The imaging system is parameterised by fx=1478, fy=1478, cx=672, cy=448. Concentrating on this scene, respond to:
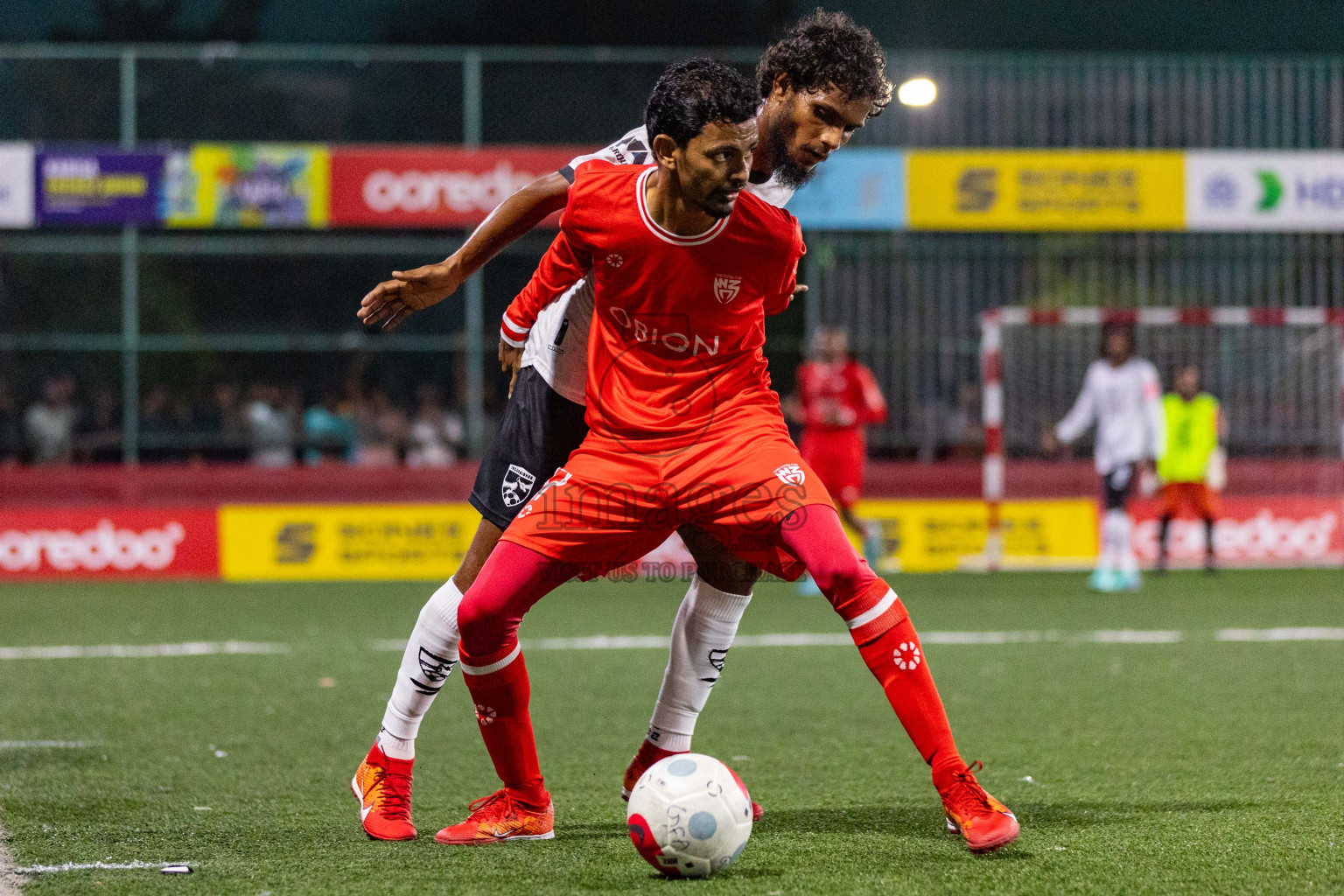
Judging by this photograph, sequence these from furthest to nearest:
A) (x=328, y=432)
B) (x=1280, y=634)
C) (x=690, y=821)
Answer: (x=328, y=432) < (x=1280, y=634) < (x=690, y=821)

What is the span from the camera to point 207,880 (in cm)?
330

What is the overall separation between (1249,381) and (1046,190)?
9.39 feet

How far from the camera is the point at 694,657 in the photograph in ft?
13.4

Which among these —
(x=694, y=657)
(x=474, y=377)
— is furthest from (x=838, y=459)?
(x=694, y=657)

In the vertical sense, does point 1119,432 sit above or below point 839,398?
below

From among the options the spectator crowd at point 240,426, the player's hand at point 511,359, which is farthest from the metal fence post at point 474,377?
the player's hand at point 511,359

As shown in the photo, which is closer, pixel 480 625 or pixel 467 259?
pixel 480 625

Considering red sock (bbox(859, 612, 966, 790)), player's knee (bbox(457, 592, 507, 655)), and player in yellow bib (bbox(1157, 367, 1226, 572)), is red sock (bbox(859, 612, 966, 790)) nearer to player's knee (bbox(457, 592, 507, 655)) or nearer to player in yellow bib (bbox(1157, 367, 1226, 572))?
player's knee (bbox(457, 592, 507, 655))

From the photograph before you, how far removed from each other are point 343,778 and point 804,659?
352 centimetres

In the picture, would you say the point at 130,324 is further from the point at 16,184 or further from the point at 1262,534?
the point at 1262,534

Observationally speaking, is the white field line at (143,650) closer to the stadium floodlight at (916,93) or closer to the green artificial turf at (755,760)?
the green artificial turf at (755,760)

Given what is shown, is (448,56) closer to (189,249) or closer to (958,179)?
(189,249)

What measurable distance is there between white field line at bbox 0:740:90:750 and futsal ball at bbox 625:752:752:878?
280 cm

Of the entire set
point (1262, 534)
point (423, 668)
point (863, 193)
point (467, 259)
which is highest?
point (863, 193)
